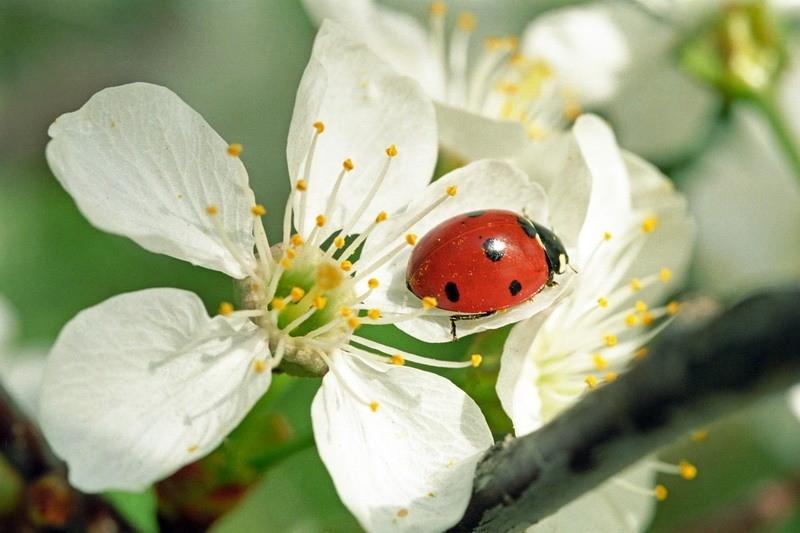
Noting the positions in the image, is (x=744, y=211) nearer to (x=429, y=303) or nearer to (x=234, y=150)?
(x=429, y=303)

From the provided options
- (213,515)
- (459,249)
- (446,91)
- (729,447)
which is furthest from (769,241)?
(213,515)

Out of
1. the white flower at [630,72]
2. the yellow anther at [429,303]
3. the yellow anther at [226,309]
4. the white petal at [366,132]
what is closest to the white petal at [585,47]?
the white flower at [630,72]

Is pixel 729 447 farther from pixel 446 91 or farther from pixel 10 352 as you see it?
pixel 10 352

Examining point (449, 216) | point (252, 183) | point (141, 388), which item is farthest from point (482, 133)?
point (252, 183)

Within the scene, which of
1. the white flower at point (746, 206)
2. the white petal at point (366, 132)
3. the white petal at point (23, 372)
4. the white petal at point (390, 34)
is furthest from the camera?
the white flower at point (746, 206)

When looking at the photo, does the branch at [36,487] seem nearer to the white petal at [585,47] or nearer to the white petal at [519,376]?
the white petal at [519,376]
